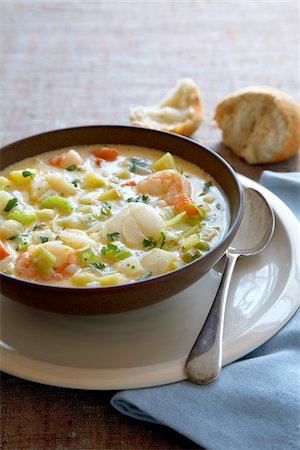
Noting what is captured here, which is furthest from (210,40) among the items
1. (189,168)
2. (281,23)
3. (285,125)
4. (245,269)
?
(245,269)

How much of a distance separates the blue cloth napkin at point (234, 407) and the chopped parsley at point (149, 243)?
0.51 metres

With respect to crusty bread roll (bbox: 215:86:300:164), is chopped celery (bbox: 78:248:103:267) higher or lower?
higher

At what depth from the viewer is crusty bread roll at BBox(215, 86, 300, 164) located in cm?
366

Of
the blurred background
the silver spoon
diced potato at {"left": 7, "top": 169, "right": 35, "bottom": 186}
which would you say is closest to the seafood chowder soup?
diced potato at {"left": 7, "top": 169, "right": 35, "bottom": 186}

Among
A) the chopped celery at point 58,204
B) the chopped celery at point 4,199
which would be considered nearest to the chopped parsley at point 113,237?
the chopped celery at point 58,204

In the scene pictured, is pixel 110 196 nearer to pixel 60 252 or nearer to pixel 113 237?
pixel 113 237

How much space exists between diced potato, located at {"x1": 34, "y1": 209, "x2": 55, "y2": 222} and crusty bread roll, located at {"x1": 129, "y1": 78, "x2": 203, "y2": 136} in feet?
4.80

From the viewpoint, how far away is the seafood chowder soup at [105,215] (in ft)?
7.77

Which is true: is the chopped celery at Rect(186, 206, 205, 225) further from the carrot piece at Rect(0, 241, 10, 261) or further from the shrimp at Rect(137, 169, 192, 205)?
the carrot piece at Rect(0, 241, 10, 261)

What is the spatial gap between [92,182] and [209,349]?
3.08 feet

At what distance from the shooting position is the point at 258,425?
2.08m

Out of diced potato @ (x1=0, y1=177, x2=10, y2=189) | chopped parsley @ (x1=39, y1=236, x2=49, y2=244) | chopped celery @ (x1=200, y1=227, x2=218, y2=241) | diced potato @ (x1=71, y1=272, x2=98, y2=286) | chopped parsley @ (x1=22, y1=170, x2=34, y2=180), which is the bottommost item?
chopped celery @ (x1=200, y1=227, x2=218, y2=241)

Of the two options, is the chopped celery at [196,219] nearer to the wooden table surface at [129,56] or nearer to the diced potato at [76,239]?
the diced potato at [76,239]

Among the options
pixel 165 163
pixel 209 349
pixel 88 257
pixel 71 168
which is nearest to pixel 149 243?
pixel 88 257
